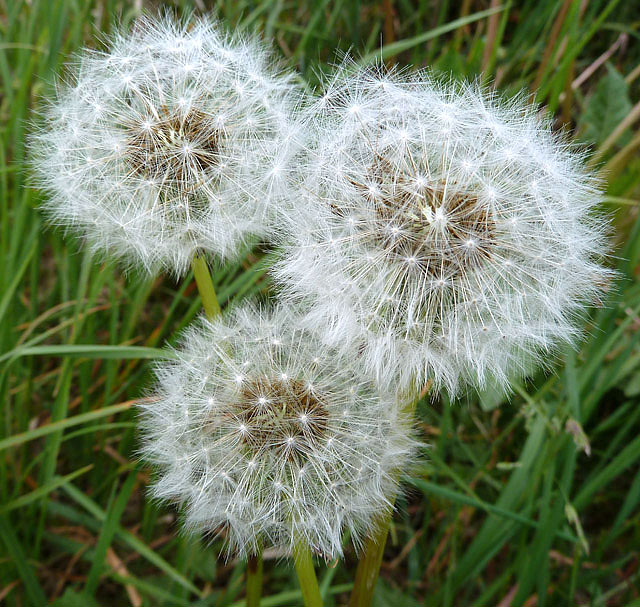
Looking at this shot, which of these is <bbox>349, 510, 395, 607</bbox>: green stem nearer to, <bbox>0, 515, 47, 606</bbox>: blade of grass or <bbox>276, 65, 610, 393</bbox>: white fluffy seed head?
<bbox>276, 65, 610, 393</bbox>: white fluffy seed head

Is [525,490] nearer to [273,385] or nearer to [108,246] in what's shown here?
[273,385]

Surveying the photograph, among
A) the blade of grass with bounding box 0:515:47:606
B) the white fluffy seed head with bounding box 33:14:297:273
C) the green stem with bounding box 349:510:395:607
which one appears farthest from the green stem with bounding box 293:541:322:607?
the blade of grass with bounding box 0:515:47:606

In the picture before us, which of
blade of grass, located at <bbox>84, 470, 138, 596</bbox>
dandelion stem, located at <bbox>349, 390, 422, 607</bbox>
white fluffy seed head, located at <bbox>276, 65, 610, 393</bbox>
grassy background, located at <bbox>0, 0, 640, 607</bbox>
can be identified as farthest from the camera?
grassy background, located at <bbox>0, 0, 640, 607</bbox>

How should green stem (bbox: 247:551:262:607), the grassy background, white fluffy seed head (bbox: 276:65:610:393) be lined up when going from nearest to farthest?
white fluffy seed head (bbox: 276:65:610:393) → green stem (bbox: 247:551:262:607) → the grassy background

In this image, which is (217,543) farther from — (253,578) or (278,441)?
(278,441)

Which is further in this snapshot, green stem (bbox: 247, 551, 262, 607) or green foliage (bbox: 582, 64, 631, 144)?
green foliage (bbox: 582, 64, 631, 144)

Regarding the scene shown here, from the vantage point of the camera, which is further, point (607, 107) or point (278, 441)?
point (607, 107)

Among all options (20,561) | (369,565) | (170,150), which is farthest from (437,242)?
(20,561)

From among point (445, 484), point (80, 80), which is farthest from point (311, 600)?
point (80, 80)
